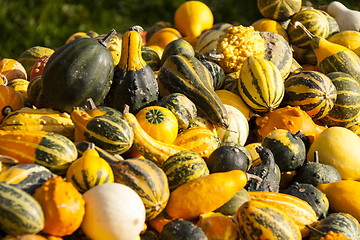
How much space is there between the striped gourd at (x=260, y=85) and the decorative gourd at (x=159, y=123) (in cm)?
82

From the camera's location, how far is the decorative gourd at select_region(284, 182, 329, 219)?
2672 millimetres

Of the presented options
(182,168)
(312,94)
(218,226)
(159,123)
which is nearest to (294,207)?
(218,226)

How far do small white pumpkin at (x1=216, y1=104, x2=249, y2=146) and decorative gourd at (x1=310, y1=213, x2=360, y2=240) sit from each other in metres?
0.91

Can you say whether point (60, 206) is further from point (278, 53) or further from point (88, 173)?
point (278, 53)

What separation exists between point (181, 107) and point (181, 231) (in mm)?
1062

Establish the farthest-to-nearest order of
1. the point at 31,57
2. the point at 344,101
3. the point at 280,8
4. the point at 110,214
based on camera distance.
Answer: the point at 280,8 < the point at 31,57 < the point at 344,101 < the point at 110,214

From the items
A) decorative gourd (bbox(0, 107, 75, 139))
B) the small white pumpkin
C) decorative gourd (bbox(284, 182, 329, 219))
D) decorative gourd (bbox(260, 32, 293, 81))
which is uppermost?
decorative gourd (bbox(0, 107, 75, 139))

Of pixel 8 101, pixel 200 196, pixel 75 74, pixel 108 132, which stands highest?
pixel 75 74

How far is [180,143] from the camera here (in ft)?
9.48

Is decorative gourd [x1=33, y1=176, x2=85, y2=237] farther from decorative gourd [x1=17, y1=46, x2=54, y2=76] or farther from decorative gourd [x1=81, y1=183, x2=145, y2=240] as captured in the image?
decorative gourd [x1=17, y1=46, x2=54, y2=76]

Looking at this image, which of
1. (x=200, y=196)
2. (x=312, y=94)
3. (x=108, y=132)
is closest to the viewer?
(x=200, y=196)

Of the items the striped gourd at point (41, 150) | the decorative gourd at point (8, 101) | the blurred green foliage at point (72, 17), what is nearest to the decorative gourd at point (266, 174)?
the striped gourd at point (41, 150)

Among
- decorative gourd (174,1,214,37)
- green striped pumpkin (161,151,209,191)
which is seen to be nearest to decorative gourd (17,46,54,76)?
decorative gourd (174,1,214,37)

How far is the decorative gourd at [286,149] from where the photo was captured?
9.78 feet
